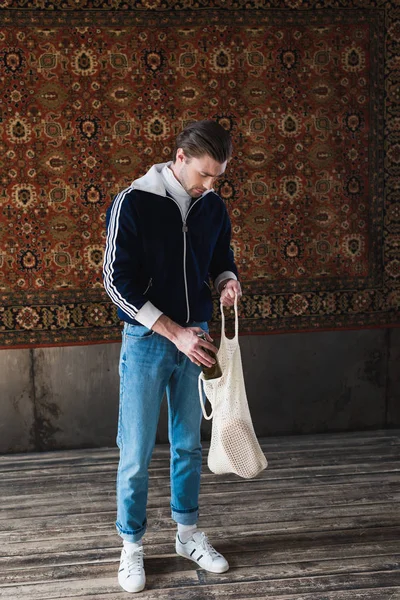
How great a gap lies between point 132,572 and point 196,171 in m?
1.52

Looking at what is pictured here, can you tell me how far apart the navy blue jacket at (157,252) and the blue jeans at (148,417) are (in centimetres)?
12

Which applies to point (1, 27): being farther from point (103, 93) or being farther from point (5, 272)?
point (5, 272)

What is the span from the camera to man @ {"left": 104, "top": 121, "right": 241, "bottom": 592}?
204cm

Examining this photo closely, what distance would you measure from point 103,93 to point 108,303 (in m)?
1.24

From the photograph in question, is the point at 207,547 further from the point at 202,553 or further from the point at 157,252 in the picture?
the point at 157,252

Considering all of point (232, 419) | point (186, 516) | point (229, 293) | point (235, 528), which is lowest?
point (235, 528)

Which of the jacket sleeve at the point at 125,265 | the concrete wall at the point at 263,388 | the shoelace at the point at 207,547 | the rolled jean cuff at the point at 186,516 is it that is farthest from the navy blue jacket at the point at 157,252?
the concrete wall at the point at 263,388

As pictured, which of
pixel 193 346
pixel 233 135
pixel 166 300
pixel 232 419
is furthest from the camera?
pixel 233 135

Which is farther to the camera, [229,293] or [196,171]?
[229,293]

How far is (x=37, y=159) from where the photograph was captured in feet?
11.5

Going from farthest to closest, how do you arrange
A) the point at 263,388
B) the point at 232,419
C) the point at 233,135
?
1. the point at 263,388
2. the point at 233,135
3. the point at 232,419

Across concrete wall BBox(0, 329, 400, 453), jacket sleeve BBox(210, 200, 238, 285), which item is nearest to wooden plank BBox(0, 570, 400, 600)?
jacket sleeve BBox(210, 200, 238, 285)

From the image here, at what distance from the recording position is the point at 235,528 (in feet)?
8.90

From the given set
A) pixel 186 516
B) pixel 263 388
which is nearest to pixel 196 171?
pixel 186 516
